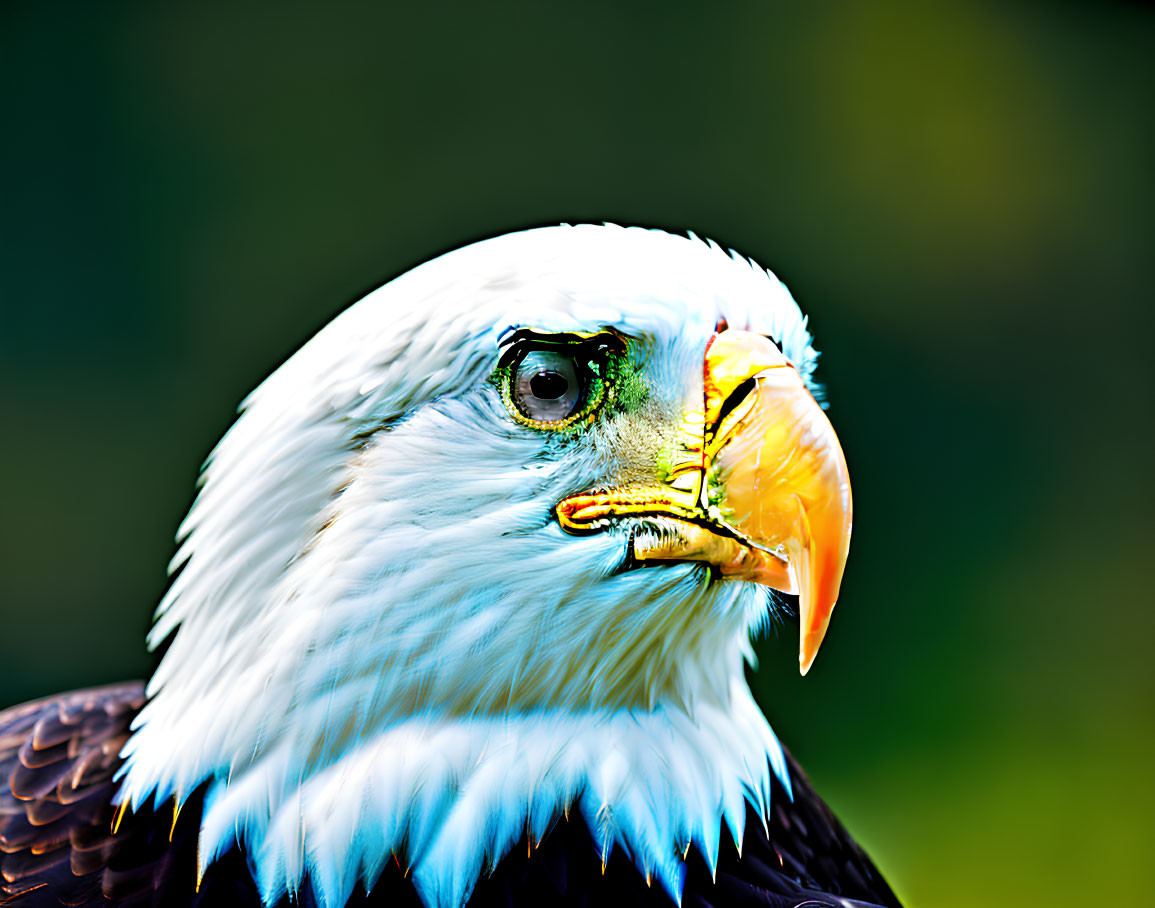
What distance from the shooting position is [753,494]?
1.00m

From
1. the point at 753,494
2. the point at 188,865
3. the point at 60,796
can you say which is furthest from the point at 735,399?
the point at 60,796

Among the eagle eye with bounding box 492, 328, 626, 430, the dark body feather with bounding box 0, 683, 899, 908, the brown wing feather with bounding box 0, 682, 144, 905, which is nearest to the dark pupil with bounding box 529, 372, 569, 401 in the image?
the eagle eye with bounding box 492, 328, 626, 430

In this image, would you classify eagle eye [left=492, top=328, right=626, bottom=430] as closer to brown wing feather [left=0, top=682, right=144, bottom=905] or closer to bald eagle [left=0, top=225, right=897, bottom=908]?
bald eagle [left=0, top=225, right=897, bottom=908]

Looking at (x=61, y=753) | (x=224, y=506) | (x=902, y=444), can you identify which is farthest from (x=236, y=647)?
(x=902, y=444)

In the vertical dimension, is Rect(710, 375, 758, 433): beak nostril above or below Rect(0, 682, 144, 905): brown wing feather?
above

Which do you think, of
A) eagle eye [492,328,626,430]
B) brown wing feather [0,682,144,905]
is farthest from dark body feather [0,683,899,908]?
eagle eye [492,328,626,430]

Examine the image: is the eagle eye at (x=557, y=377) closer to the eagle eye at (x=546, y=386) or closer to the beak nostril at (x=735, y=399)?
the eagle eye at (x=546, y=386)

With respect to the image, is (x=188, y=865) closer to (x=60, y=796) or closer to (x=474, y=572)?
(x=60, y=796)

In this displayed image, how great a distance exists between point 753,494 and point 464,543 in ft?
0.95

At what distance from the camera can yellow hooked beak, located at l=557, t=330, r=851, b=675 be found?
3.24ft

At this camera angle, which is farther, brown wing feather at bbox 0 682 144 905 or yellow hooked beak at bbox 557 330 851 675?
brown wing feather at bbox 0 682 144 905

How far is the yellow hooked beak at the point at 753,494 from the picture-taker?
38.9 inches

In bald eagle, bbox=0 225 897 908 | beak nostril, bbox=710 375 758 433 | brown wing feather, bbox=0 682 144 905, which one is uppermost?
beak nostril, bbox=710 375 758 433

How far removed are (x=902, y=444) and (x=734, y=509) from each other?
2.37 meters
